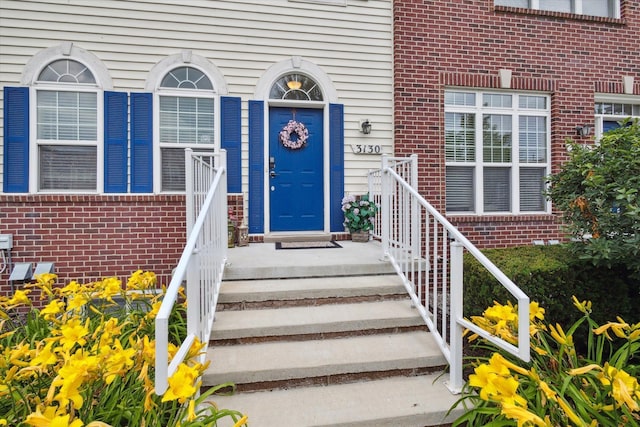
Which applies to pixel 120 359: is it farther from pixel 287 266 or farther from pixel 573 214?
pixel 573 214

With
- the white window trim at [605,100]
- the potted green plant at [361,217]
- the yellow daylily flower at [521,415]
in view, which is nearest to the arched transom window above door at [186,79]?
the potted green plant at [361,217]

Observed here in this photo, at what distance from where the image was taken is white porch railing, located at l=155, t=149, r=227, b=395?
1511 millimetres

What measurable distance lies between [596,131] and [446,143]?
8.31 ft

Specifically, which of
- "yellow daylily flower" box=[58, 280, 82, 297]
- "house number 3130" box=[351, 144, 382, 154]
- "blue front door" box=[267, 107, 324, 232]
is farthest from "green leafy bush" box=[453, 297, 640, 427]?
"house number 3130" box=[351, 144, 382, 154]

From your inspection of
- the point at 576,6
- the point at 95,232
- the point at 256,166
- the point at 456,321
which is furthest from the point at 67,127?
the point at 576,6

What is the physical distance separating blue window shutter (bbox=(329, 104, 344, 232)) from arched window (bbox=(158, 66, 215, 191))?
1.59m

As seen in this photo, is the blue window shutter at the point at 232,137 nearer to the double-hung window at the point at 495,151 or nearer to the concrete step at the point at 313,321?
the concrete step at the point at 313,321

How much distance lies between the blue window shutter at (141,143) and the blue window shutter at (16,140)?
1.16 metres

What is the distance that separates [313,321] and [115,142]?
352 centimetres

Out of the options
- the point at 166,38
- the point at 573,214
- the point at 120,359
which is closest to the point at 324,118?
the point at 166,38

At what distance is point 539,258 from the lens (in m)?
3.06

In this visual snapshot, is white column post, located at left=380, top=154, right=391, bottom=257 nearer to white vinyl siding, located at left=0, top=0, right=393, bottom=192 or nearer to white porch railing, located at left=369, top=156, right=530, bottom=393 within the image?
white porch railing, located at left=369, top=156, right=530, bottom=393

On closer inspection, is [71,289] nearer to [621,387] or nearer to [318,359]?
[318,359]

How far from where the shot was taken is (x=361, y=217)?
4.93 m
